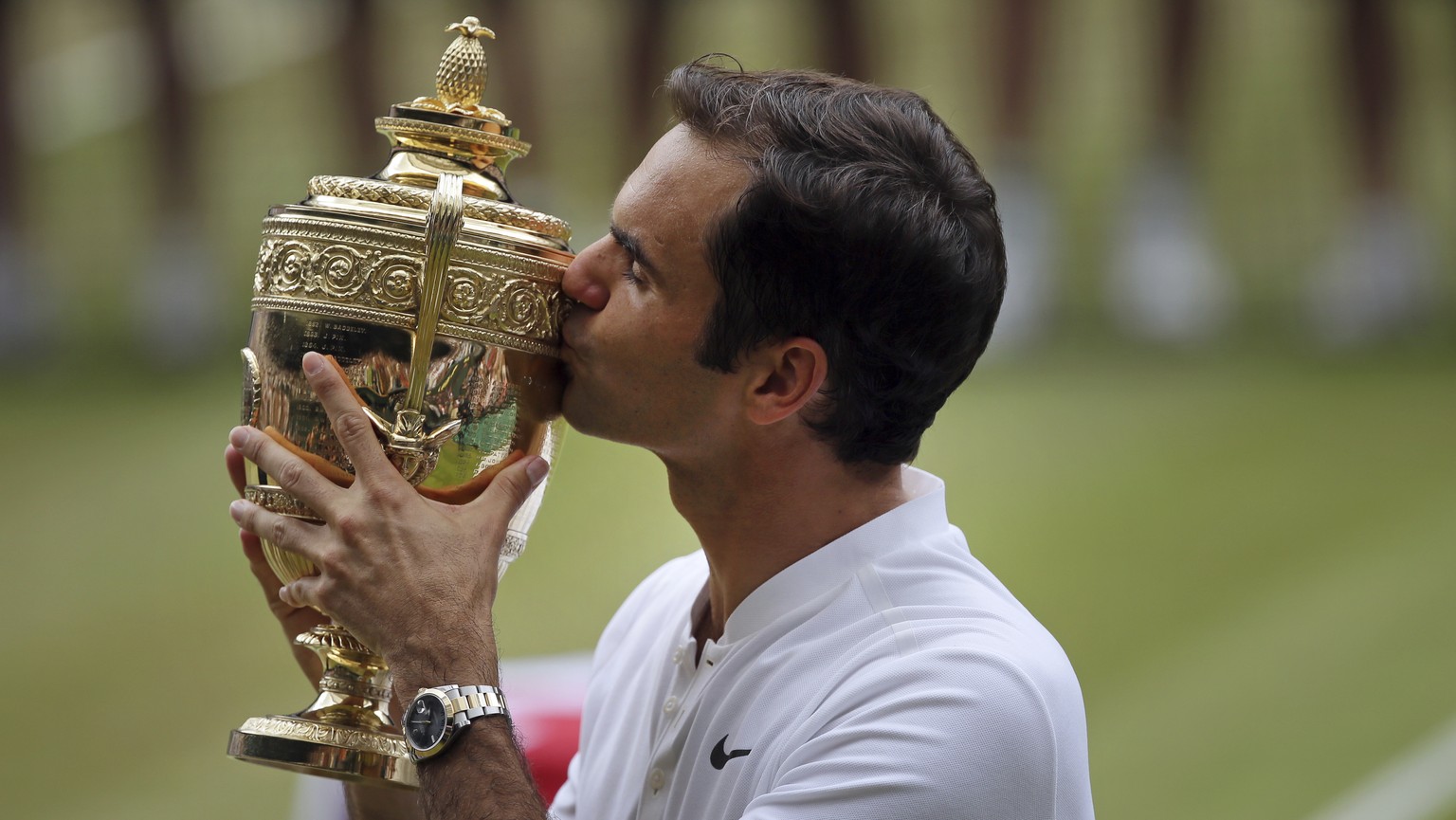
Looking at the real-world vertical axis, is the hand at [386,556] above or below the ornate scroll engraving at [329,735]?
above

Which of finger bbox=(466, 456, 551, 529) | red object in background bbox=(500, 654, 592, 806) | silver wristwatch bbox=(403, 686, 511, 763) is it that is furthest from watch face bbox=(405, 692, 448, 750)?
red object in background bbox=(500, 654, 592, 806)

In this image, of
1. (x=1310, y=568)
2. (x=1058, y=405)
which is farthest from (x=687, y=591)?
(x=1058, y=405)

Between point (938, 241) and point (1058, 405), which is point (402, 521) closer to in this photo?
point (938, 241)

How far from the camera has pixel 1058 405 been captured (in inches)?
333

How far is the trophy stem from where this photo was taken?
80.4 inches

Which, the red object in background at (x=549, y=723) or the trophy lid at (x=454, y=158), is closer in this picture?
the trophy lid at (x=454, y=158)

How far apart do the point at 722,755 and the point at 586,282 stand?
0.66 meters

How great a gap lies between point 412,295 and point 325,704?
1.97 ft

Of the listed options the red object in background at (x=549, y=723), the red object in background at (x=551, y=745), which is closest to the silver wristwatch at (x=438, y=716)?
the red object in background at (x=549, y=723)

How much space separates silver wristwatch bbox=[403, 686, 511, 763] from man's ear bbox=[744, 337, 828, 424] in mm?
551

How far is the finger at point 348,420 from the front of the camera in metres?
1.93

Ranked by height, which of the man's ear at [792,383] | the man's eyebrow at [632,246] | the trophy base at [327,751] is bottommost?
the trophy base at [327,751]

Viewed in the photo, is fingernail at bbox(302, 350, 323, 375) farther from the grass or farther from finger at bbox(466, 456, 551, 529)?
the grass

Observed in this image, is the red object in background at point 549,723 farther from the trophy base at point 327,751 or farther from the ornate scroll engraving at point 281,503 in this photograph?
the ornate scroll engraving at point 281,503
